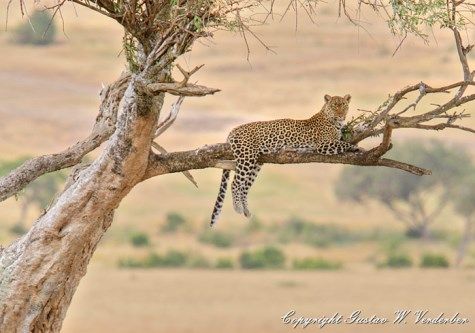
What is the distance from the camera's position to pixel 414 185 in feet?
144

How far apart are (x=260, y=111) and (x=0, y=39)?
12.5 meters

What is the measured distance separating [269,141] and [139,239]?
33.4m

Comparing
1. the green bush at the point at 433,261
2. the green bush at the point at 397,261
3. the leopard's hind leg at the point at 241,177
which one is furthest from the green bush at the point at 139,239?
the leopard's hind leg at the point at 241,177

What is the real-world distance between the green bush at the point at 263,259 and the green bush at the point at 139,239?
362 cm

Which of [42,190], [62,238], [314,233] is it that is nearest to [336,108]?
[62,238]

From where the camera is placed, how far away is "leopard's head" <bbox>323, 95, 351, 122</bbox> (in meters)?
11.9

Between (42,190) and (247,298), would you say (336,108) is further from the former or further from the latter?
(42,190)

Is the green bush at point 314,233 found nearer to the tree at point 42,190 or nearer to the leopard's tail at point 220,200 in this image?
the tree at point 42,190

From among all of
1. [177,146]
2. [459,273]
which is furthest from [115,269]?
[459,273]

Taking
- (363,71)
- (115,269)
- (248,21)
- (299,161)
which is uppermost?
(248,21)

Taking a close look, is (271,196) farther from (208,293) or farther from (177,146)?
(208,293)

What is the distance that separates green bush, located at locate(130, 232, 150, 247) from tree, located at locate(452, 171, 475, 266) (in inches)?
411

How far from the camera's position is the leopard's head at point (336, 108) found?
39.0 ft

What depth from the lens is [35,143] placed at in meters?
49.9
